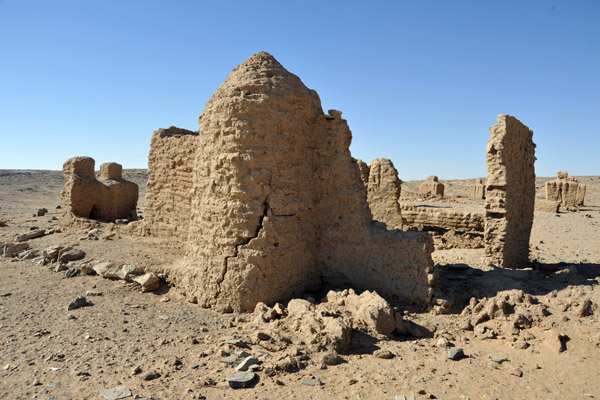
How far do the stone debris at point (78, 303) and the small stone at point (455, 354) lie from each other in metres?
5.02

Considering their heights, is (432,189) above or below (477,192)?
below

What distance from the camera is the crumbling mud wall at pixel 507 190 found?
7.38 m

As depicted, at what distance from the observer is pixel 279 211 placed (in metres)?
5.58

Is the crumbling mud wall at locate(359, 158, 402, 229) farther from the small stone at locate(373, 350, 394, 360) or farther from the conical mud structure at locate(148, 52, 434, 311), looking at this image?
the small stone at locate(373, 350, 394, 360)

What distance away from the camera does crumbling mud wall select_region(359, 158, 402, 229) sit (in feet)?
37.1

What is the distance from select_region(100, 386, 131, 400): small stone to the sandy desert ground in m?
0.07

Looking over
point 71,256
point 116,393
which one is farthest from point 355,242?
point 71,256

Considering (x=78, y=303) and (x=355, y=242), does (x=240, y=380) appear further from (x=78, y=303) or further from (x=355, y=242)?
(x=78, y=303)

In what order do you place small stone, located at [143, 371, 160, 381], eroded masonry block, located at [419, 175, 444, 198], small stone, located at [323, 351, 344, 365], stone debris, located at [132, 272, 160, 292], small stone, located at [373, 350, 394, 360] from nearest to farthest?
small stone, located at [143, 371, 160, 381], small stone, located at [323, 351, 344, 365], small stone, located at [373, 350, 394, 360], stone debris, located at [132, 272, 160, 292], eroded masonry block, located at [419, 175, 444, 198]

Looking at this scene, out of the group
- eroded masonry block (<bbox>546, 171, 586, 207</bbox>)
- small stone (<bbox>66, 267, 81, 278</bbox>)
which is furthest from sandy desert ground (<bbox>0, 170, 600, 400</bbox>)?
eroded masonry block (<bbox>546, 171, 586, 207</bbox>)

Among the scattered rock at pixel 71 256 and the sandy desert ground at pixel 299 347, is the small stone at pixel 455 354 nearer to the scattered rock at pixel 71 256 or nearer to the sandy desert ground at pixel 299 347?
the sandy desert ground at pixel 299 347

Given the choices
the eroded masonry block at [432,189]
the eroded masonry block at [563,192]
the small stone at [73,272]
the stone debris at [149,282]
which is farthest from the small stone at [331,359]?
the eroded masonry block at [432,189]

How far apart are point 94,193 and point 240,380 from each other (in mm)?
9856

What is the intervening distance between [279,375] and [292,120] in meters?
3.41
